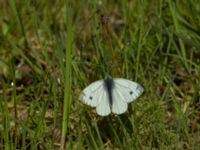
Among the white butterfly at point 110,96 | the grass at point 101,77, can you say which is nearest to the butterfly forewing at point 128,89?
the white butterfly at point 110,96

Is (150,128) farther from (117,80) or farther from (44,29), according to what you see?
(44,29)

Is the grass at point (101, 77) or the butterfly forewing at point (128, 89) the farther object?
the grass at point (101, 77)

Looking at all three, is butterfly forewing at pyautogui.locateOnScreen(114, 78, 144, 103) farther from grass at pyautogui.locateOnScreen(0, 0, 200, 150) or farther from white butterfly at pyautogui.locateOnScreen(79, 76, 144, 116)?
grass at pyautogui.locateOnScreen(0, 0, 200, 150)

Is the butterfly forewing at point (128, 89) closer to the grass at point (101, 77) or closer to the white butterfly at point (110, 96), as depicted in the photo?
the white butterfly at point (110, 96)

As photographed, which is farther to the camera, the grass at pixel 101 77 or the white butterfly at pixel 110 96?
the grass at pixel 101 77

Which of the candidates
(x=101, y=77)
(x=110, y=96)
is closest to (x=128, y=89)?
(x=110, y=96)

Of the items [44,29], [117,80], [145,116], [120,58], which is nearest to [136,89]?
[117,80]

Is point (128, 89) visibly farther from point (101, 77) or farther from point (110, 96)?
point (101, 77)
